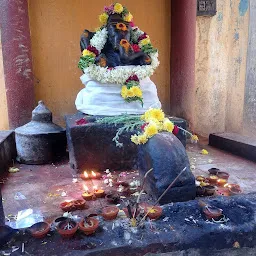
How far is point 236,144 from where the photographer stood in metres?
4.61

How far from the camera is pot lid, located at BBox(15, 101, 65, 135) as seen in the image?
13.9ft

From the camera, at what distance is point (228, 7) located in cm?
533

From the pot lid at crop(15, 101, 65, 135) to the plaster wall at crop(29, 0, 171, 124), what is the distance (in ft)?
4.06

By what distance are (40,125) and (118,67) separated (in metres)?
1.32

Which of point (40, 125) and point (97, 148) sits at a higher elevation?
point (40, 125)

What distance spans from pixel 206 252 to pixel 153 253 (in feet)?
1.27

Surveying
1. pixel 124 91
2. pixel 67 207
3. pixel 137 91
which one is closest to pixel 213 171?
pixel 137 91

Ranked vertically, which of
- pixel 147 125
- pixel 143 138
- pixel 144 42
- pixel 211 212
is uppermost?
pixel 144 42

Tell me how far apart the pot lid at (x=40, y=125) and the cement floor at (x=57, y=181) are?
0.46 m

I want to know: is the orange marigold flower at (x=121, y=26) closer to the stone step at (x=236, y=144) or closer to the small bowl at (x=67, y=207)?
the stone step at (x=236, y=144)

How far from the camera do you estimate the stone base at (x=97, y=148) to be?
12.3 feet

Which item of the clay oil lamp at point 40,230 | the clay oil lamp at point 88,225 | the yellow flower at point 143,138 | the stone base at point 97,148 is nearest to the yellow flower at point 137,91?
the stone base at point 97,148

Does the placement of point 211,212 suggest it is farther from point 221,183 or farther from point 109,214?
point 221,183

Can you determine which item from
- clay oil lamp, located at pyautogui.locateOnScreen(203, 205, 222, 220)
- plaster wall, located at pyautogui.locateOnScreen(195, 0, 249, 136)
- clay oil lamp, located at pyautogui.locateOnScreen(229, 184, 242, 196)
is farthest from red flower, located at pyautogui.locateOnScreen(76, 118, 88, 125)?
plaster wall, located at pyautogui.locateOnScreen(195, 0, 249, 136)
